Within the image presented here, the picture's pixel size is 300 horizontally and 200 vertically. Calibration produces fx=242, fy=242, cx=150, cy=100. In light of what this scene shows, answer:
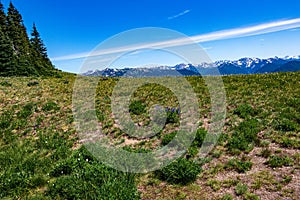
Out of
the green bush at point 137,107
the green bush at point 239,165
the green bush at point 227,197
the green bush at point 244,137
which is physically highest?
the green bush at point 137,107

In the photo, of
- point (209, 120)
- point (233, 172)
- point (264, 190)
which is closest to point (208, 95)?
point (209, 120)

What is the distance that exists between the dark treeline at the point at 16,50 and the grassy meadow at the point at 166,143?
91.2 ft

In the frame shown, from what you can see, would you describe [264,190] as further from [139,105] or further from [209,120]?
[139,105]

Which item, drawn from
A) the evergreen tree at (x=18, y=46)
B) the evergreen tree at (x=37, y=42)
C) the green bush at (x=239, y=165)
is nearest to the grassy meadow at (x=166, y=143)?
the green bush at (x=239, y=165)

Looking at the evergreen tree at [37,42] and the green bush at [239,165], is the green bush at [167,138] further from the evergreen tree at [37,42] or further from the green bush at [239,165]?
the evergreen tree at [37,42]

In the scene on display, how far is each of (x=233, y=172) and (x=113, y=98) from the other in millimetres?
11734

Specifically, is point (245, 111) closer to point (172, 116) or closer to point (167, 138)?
point (172, 116)

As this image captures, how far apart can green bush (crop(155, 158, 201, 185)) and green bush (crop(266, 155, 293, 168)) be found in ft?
8.27

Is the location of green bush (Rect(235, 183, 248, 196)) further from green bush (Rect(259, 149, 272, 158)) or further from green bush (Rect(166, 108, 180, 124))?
green bush (Rect(166, 108, 180, 124))

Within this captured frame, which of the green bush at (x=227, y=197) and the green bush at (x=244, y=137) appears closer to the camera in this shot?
the green bush at (x=227, y=197)

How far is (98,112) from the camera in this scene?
15719mm

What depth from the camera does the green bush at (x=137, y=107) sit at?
49.4ft

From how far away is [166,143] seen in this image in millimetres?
11094

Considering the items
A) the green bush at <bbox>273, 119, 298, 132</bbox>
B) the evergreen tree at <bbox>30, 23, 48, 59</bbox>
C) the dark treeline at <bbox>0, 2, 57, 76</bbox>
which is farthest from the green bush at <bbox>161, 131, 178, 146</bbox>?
the evergreen tree at <bbox>30, 23, 48, 59</bbox>
